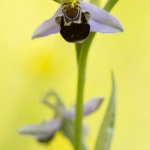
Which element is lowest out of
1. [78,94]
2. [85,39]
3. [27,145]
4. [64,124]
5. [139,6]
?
[27,145]

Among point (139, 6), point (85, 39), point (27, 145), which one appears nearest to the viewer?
point (85, 39)

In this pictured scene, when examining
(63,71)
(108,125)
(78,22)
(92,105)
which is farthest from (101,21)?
(63,71)

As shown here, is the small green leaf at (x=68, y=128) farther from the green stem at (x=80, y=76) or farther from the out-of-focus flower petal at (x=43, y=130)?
the green stem at (x=80, y=76)

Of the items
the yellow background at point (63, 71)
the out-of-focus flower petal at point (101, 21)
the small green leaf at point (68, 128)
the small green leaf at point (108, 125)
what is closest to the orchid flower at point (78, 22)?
the out-of-focus flower petal at point (101, 21)

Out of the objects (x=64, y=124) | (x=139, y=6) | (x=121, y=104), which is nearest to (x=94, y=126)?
(x=121, y=104)

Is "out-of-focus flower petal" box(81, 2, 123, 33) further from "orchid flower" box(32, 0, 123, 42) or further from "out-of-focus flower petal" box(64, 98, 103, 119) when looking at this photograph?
"out-of-focus flower petal" box(64, 98, 103, 119)

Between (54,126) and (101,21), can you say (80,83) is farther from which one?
(54,126)

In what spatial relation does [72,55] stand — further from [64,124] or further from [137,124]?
[64,124]

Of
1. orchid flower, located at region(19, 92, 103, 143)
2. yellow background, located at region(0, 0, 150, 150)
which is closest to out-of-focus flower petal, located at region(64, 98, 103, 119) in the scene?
orchid flower, located at region(19, 92, 103, 143)
